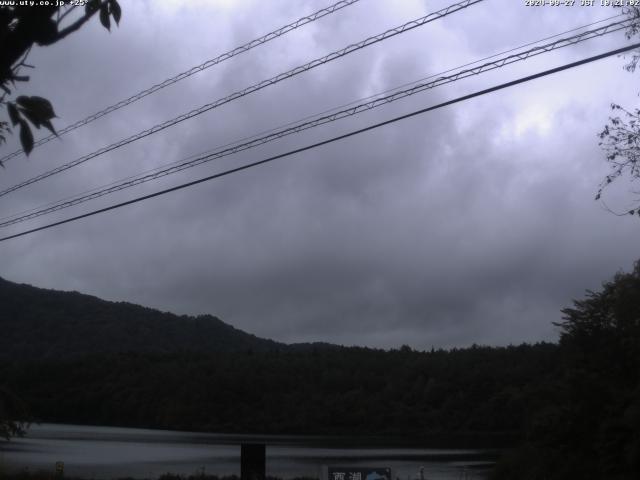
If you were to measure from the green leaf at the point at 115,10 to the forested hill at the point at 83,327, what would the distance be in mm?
68270

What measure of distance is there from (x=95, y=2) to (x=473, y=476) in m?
32.2

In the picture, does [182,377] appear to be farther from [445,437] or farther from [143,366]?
[445,437]

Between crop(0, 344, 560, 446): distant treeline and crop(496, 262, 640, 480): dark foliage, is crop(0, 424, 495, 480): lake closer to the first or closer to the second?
crop(496, 262, 640, 480): dark foliage

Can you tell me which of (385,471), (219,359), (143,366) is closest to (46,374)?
(143,366)

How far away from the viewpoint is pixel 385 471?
13938 millimetres

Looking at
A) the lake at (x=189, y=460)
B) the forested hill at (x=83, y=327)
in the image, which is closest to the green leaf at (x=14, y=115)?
the lake at (x=189, y=460)

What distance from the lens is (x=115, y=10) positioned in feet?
15.8

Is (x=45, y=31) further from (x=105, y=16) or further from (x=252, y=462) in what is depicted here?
(x=252, y=462)

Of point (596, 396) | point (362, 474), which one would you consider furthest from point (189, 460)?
point (362, 474)

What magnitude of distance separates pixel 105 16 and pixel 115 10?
0.23 feet

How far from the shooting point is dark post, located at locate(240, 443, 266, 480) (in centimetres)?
1723

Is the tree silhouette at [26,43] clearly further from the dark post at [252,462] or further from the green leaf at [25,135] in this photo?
the dark post at [252,462]

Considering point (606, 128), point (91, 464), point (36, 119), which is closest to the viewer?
point (36, 119)

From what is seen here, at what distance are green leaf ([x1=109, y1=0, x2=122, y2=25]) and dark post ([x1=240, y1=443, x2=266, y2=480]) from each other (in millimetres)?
13601
